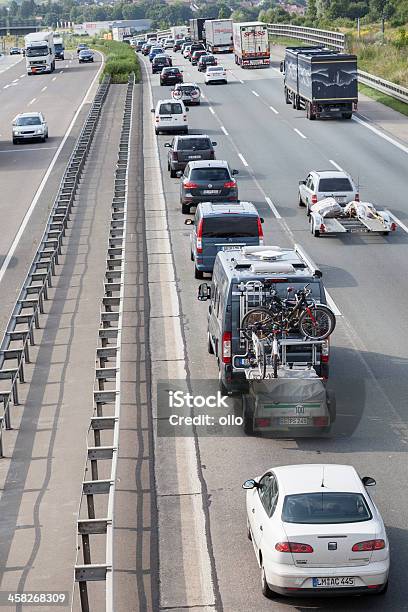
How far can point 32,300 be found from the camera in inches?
932

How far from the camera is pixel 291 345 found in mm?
18297

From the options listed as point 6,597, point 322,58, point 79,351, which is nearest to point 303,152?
point 322,58

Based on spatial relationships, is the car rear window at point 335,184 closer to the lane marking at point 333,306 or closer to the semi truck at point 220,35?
the lane marking at point 333,306

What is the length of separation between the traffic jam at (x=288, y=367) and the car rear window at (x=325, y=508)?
0.03 feet

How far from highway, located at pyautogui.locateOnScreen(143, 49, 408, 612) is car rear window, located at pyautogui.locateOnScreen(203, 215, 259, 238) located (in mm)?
1306

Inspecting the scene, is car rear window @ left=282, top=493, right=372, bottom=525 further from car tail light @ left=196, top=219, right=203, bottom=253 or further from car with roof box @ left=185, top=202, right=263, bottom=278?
car tail light @ left=196, top=219, right=203, bottom=253

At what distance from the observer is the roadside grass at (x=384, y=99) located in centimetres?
6322

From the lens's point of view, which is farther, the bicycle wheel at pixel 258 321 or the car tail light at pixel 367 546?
the bicycle wheel at pixel 258 321

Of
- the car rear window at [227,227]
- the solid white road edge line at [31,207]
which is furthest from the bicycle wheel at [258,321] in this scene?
the solid white road edge line at [31,207]

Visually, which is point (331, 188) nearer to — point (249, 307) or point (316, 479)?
point (249, 307)

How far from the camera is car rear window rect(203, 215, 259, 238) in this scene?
1045 inches

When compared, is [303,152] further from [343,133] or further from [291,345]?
[291,345]

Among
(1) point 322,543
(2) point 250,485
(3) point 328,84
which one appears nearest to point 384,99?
(3) point 328,84

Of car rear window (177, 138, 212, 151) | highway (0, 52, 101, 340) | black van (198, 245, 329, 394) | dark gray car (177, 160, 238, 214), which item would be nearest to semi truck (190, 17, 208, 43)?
highway (0, 52, 101, 340)
